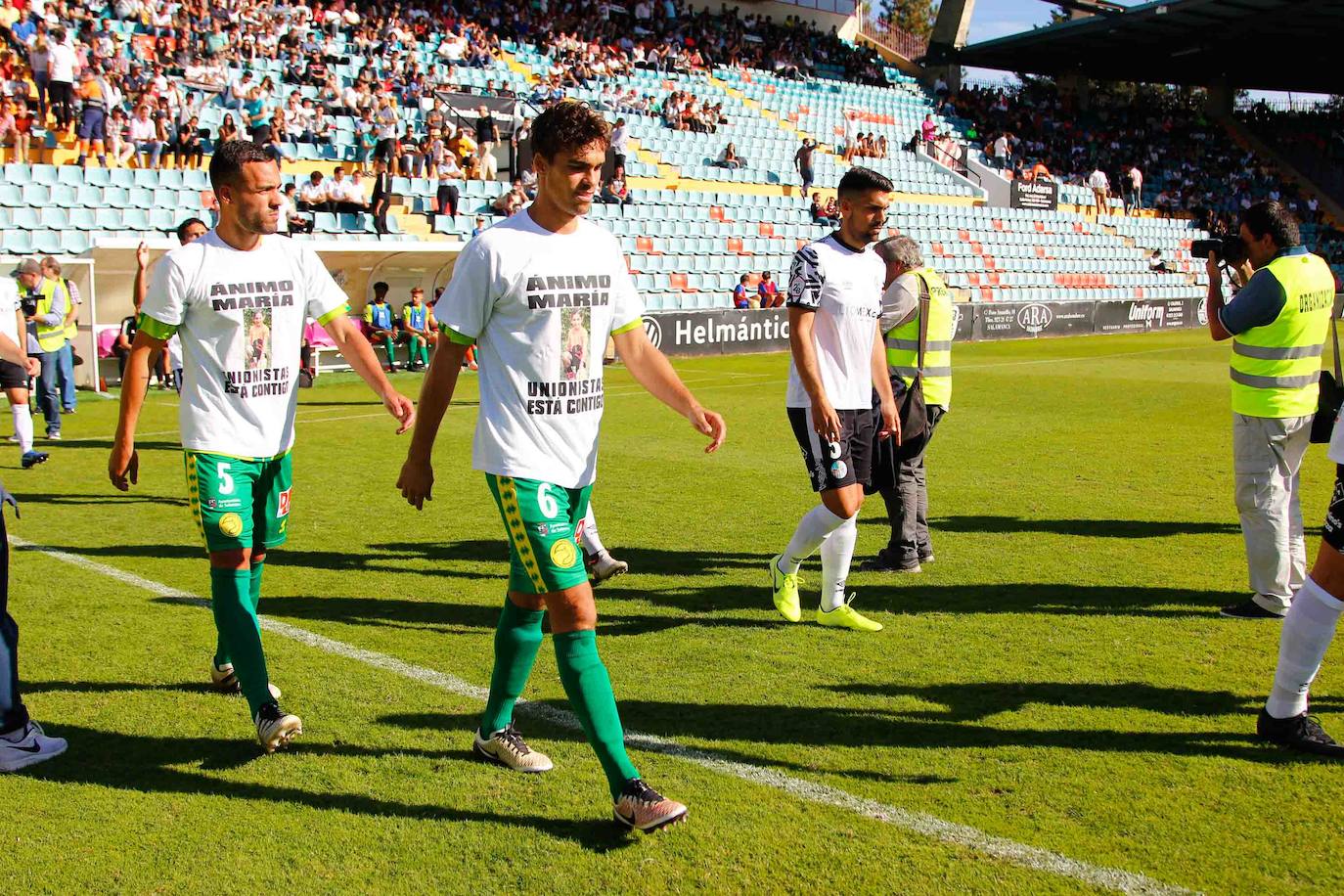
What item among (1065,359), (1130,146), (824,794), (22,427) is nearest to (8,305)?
(22,427)

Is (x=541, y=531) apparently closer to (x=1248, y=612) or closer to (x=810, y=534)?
(x=810, y=534)

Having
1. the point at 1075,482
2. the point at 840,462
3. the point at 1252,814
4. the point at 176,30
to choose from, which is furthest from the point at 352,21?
the point at 1252,814

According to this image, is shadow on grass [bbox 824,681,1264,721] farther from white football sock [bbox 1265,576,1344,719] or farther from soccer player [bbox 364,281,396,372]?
soccer player [bbox 364,281,396,372]

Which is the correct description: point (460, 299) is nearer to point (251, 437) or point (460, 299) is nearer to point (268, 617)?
point (251, 437)

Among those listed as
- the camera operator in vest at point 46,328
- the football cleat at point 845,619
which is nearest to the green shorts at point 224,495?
the football cleat at point 845,619

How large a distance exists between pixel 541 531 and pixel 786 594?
2658 mm

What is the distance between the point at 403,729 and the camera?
4531mm

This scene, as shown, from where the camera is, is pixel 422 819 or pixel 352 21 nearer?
pixel 422 819

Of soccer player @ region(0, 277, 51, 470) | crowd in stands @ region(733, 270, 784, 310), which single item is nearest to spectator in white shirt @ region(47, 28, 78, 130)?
soccer player @ region(0, 277, 51, 470)

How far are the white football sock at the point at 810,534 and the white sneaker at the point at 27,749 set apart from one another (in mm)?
3385

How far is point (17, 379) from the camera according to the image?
1032cm

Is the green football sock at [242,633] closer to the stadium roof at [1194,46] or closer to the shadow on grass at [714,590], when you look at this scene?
→ the shadow on grass at [714,590]

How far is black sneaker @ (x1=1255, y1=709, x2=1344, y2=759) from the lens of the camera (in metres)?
4.22

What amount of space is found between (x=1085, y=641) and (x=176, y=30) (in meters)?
24.0
